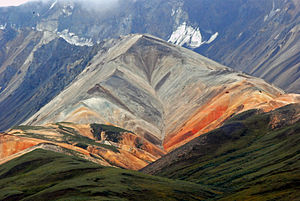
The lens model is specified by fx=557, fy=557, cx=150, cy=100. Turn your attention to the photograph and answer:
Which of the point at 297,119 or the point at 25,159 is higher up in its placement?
the point at 297,119

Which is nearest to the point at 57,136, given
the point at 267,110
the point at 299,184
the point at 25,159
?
the point at 25,159

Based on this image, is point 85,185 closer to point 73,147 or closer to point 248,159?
point 248,159

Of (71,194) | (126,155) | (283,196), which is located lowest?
(283,196)

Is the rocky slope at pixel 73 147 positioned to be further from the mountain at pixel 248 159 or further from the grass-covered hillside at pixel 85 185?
the grass-covered hillside at pixel 85 185

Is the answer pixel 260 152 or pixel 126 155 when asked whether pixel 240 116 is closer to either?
pixel 126 155

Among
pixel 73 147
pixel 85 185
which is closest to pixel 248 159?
pixel 85 185

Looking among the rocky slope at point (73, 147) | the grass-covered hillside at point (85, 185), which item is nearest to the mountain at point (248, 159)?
the grass-covered hillside at point (85, 185)

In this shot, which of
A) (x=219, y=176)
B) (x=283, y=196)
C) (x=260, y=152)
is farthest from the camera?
(x=260, y=152)

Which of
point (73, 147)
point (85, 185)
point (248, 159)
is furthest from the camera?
point (73, 147)
